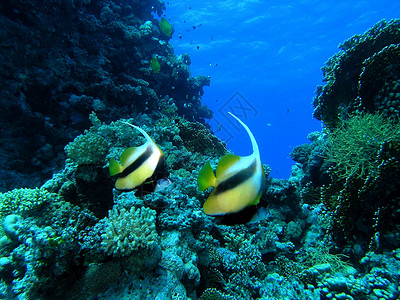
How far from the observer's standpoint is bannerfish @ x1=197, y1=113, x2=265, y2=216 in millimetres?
1302

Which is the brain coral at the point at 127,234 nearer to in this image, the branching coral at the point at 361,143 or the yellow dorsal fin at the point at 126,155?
the yellow dorsal fin at the point at 126,155

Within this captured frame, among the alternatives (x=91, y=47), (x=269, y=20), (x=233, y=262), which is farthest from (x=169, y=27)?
(x=269, y=20)

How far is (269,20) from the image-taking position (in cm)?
3400

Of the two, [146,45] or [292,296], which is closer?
[292,296]

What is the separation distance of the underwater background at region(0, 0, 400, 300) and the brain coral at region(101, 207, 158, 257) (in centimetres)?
2

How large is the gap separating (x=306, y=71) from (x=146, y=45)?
49519mm

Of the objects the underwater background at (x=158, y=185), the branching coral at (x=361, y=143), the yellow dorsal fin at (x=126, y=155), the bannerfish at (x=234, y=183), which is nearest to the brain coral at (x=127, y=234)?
the underwater background at (x=158, y=185)

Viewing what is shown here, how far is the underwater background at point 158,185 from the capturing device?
7.75 ft

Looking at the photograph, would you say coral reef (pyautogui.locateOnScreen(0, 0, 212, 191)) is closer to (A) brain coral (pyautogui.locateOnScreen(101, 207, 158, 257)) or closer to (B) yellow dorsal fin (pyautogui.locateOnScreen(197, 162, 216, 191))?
(A) brain coral (pyautogui.locateOnScreen(101, 207, 158, 257))

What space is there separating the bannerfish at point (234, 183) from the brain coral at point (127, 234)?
1.49 meters

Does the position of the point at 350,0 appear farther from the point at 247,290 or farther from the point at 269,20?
the point at 247,290

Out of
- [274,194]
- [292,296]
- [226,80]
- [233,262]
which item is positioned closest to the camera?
[292,296]

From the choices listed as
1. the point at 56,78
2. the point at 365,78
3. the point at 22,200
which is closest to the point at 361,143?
the point at 365,78

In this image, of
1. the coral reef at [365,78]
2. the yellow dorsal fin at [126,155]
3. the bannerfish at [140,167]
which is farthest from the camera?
the coral reef at [365,78]
